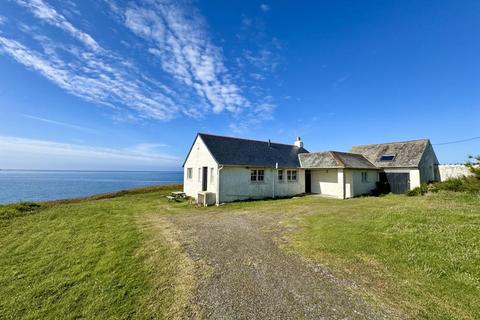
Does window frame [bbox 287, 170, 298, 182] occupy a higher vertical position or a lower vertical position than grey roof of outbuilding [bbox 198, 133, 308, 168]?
lower

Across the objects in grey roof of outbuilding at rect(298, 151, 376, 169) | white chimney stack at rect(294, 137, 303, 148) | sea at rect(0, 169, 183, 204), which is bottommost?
sea at rect(0, 169, 183, 204)

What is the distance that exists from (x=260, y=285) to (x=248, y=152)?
50.8 ft

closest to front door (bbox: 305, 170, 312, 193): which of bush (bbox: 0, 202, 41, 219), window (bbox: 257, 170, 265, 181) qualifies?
window (bbox: 257, 170, 265, 181)

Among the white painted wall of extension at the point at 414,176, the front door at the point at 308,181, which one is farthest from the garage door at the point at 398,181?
the front door at the point at 308,181

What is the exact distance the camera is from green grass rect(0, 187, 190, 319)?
4332 mm

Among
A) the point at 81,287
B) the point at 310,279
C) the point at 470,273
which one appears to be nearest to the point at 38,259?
the point at 81,287

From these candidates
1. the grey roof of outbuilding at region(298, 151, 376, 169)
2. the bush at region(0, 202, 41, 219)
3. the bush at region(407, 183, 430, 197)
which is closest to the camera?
the bush at region(0, 202, 41, 219)

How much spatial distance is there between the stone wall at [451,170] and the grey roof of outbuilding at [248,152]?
1525cm

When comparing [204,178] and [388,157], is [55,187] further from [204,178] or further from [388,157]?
[388,157]

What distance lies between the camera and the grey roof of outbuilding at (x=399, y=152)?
21.0m

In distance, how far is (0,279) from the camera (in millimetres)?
5793

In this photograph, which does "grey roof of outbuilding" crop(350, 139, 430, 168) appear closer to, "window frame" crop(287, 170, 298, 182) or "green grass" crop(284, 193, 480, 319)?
"window frame" crop(287, 170, 298, 182)

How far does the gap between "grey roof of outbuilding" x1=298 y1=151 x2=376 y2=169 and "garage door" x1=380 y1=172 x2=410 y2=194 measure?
168cm

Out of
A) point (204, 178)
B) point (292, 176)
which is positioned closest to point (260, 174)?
point (292, 176)
